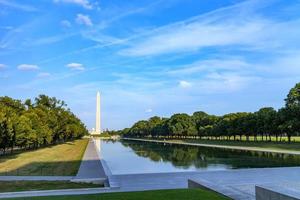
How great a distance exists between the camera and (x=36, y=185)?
57.2 feet

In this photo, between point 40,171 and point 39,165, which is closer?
point 40,171

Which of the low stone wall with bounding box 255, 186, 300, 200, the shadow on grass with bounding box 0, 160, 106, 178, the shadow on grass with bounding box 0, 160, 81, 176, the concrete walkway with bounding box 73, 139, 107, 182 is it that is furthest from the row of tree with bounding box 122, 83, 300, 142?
the low stone wall with bounding box 255, 186, 300, 200

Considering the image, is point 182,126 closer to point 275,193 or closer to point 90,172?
point 90,172

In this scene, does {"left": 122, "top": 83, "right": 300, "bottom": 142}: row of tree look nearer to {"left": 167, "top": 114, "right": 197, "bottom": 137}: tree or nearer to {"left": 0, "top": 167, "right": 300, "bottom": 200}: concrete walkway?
{"left": 167, "top": 114, "right": 197, "bottom": 137}: tree

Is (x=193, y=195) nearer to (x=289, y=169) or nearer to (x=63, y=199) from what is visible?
(x=63, y=199)

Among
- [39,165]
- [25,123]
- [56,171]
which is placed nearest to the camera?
[56,171]

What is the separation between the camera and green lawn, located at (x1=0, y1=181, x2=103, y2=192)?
1628cm

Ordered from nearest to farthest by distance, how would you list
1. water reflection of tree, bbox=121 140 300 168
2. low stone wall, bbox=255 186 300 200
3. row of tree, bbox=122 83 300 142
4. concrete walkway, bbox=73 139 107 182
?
low stone wall, bbox=255 186 300 200, concrete walkway, bbox=73 139 107 182, water reflection of tree, bbox=121 140 300 168, row of tree, bbox=122 83 300 142

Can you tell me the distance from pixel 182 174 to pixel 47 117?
148ft

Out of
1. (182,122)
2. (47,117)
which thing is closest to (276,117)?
(47,117)

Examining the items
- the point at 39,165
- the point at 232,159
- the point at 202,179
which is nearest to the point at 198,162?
the point at 232,159

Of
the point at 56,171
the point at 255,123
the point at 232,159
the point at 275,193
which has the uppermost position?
the point at 255,123

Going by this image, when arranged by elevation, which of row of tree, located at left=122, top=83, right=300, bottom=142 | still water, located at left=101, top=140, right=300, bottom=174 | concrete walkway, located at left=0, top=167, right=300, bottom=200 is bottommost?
still water, located at left=101, top=140, right=300, bottom=174

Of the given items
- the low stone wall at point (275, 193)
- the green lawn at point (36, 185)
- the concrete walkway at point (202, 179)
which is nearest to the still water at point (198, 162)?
the concrete walkway at point (202, 179)
